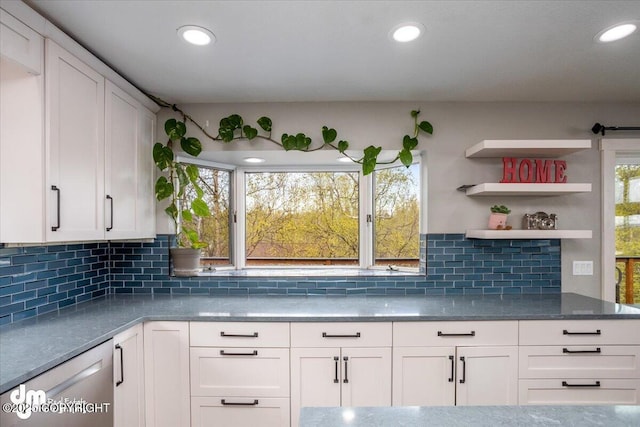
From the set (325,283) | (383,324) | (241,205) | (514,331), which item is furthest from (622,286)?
(241,205)

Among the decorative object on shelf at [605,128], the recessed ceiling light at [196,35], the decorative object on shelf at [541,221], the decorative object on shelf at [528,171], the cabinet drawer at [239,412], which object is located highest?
the recessed ceiling light at [196,35]

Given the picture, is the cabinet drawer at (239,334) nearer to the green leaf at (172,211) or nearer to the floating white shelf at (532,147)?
the green leaf at (172,211)

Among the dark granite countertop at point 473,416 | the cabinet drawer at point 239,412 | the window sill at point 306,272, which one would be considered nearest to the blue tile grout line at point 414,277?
the window sill at point 306,272

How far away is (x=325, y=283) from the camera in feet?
7.94

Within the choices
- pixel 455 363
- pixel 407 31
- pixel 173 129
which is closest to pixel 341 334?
pixel 455 363

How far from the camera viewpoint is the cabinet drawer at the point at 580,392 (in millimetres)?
1852

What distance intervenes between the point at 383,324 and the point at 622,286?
78.3 inches

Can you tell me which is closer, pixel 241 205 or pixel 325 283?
pixel 325 283

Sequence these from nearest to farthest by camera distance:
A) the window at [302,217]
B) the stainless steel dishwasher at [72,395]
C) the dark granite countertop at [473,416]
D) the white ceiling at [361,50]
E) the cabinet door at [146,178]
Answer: the dark granite countertop at [473,416] → the stainless steel dishwasher at [72,395] → the white ceiling at [361,50] → the cabinet door at [146,178] → the window at [302,217]

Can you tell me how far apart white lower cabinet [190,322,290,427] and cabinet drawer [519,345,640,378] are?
1335mm

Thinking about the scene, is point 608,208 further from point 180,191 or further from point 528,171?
point 180,191

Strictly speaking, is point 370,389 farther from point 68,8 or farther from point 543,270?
point 68,8

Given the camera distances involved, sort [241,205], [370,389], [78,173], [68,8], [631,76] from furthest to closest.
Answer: [241,205] → [631,76] → [370,389] → [78,173] → [68,8]

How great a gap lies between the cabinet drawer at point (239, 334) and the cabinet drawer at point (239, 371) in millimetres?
28
